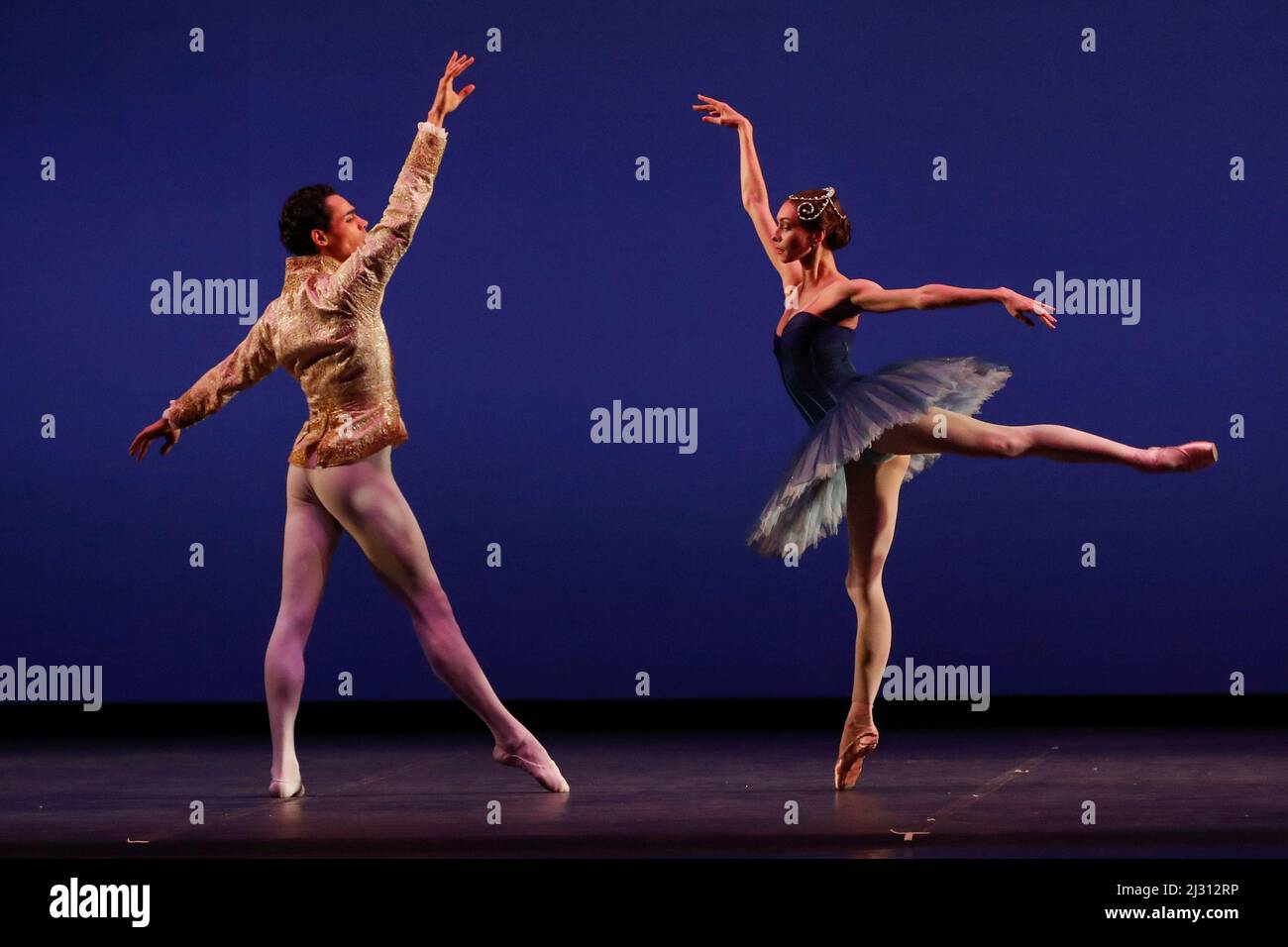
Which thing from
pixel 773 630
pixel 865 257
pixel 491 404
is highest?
pixel 865 257

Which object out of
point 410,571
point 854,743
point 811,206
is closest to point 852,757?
point 854,743

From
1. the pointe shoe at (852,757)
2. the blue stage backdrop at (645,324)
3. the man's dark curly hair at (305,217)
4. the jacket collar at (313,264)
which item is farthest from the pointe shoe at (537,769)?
the blue stage backdrop at (645,324)

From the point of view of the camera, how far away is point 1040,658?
6.30 metres

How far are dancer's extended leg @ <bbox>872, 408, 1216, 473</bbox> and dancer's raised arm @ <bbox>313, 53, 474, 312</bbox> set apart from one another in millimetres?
1308

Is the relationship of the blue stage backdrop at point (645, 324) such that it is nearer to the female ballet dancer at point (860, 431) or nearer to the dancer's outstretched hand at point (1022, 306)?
the female ballet dancer at point (860, 431)

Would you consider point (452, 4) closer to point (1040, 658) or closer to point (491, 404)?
point (491, 404)

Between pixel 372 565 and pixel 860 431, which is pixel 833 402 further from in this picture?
pixel 372 565

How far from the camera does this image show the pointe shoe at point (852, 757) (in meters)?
4.59

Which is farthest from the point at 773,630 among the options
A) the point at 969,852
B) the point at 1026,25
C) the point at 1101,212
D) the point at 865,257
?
the point at 969,852

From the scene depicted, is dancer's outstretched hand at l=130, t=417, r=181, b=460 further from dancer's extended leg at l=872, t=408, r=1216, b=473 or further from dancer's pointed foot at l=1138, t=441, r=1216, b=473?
dancer's pointed foot at l=1138, t=441, r=1216, b=473

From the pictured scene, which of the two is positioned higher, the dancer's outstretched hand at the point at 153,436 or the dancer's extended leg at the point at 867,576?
the dancer's outstretched hand at the point at 153,436

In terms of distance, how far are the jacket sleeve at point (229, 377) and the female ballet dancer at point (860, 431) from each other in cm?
136

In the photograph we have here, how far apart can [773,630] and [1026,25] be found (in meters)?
2.33
